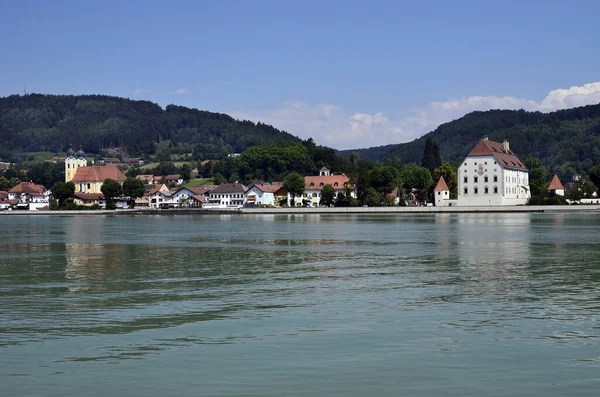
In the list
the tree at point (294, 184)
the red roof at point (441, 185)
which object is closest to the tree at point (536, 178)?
the red roof at point (441, 185)

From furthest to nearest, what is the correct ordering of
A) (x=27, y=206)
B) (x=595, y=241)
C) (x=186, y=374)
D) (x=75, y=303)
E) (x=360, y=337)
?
(x=27, y=206), (x=595, y=241), (x=75, y=303), (x=360, y=337), (x=186, y=374)

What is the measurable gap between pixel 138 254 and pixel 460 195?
3295 inches

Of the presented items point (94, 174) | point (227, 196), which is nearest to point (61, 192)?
point (94, 174)

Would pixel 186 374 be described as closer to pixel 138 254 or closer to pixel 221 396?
pixel 221 396

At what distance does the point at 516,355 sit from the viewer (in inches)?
527

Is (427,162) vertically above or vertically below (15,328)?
above

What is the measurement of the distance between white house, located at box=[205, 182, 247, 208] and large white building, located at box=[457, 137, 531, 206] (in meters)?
50.5

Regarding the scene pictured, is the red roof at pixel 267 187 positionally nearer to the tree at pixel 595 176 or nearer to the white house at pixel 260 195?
the white house at pixel 260 195

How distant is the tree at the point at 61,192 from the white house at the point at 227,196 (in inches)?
1063

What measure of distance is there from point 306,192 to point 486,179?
147 feet

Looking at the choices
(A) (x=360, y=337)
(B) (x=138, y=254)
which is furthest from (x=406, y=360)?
(B) (x=138, y=254)

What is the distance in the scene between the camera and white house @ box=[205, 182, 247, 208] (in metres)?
150

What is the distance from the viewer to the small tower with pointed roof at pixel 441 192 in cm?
11900

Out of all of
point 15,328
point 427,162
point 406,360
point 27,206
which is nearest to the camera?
point 406,360
